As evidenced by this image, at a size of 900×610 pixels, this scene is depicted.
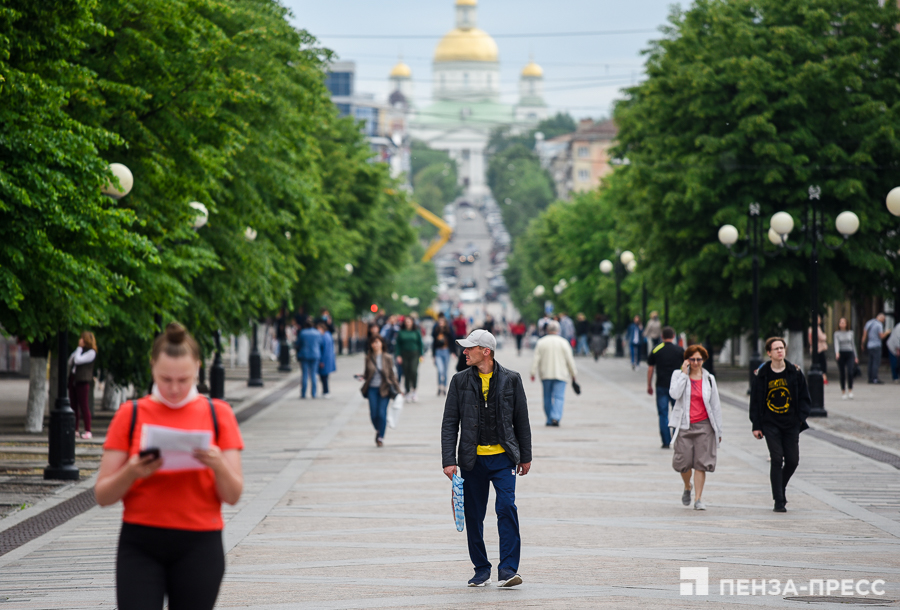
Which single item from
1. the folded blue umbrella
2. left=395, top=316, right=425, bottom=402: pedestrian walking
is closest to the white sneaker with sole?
the folded blue umbrella

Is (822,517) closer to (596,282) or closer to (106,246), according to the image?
(106,246)

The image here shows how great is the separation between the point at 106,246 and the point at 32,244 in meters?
1.44

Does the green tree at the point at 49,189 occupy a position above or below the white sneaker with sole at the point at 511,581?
above

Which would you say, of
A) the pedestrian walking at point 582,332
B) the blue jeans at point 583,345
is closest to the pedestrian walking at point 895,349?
the pedestrian walking at point 582,332

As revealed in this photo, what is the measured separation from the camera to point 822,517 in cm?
1149

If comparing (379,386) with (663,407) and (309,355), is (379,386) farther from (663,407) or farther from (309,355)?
(309,355)

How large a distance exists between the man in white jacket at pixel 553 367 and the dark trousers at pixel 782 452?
9121 millimetres

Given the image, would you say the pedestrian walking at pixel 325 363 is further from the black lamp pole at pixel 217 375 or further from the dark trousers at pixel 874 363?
the dark trousers at pixel 874 363

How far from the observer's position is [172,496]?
4871mm

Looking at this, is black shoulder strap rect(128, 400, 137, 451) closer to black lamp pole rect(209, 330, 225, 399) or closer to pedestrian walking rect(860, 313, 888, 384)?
black lamp pole rect(209, 330, 225, 399)

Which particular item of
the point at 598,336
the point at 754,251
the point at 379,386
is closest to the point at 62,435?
the point at 379,386

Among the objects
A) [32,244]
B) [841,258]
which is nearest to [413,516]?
[32,244]

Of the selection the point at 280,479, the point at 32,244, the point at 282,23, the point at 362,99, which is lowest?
the point at 280,479

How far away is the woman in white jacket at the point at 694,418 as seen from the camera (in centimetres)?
1227
